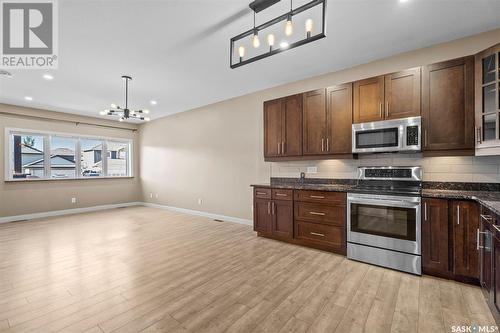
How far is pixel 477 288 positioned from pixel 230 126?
4.69 m

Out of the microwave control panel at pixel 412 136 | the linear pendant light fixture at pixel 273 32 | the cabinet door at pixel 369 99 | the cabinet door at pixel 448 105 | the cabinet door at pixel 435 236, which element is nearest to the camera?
the linear pendant light fixture at pixel 273 32

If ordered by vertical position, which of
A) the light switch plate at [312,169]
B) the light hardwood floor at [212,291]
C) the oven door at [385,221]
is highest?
the light switch plate at [312,169]

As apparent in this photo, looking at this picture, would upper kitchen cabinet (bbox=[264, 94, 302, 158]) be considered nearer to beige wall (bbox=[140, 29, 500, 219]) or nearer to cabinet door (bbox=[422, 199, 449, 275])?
beige wall (bbox=[140, 29, 500, 219])

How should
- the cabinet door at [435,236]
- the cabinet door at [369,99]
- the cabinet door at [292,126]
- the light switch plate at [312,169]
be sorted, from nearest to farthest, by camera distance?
the cabinet door at [435,236] → the cabinet door at [369,99] → the cabinet door at [292,126] → the light switch plate at [312,169]

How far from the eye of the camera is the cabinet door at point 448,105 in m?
2.59

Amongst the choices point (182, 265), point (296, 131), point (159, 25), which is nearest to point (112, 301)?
point (182, 265)

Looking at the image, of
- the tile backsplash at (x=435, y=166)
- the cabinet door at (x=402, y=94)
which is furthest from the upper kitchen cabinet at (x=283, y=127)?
the cabinet door at (x=402, y=94)

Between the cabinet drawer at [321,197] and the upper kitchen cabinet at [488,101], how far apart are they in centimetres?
156

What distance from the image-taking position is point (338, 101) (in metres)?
3.47

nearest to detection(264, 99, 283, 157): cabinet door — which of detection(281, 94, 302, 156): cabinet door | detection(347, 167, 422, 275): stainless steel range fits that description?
detection(281, 94, 302, 156): cabinet door

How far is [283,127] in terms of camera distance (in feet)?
13.3

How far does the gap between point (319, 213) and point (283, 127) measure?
162 cm

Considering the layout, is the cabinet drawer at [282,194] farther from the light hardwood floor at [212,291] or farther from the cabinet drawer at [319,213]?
the light hardwood floor at [212,291]

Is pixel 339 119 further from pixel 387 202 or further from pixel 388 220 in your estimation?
pixel 388 220
